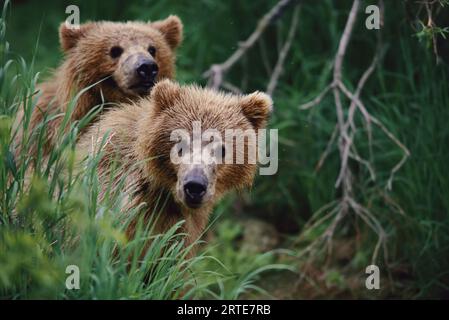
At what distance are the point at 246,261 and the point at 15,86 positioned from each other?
298cm

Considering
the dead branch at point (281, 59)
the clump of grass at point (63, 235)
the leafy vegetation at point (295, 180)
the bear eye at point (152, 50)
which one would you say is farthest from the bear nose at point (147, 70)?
the dead branch at point (281, 59)

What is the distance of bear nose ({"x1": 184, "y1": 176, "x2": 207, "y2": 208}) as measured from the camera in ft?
12.8

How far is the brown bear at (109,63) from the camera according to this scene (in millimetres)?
5164

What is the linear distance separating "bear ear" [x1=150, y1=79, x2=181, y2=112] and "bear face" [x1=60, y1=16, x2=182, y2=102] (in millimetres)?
817

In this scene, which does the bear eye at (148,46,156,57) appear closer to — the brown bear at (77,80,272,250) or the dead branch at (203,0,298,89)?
the dead branch at (203,0,298,89)

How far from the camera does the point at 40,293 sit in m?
3.34

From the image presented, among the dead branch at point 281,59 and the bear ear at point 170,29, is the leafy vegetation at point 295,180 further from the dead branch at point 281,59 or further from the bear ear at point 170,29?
the bear ear at point 170,29

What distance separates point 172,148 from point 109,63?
4.66 feet

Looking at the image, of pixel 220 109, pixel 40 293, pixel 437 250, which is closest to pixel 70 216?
pixel 40 293

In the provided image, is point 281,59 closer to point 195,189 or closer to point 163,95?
point 163,95

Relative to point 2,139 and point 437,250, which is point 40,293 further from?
point 437,250

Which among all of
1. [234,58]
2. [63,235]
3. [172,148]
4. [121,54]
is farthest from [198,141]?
[234,58]

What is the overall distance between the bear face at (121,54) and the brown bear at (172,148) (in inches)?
24.4

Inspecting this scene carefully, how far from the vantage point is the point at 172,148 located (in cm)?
418
